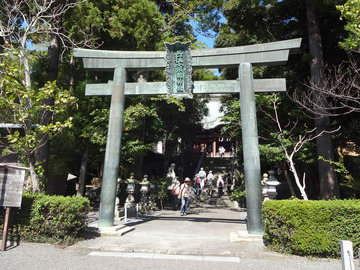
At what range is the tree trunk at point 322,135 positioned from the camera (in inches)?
362

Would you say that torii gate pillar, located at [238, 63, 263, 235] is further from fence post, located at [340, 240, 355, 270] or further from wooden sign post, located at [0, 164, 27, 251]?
wooden sign post, located at [0, 164, 27, 251]

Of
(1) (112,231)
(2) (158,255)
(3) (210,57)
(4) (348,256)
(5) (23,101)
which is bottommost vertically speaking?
(2) (158,255)

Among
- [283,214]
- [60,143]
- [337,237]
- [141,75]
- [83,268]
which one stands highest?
[141,75]

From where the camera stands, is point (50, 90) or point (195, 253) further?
point (50, 90)

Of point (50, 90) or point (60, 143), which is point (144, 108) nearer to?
point (60, 143)

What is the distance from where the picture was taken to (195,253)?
5.49 metres

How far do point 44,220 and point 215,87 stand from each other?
219 inches

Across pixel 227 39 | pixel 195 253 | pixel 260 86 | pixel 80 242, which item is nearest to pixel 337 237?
pixel 195 253

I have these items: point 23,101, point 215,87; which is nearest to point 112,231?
point 23,101

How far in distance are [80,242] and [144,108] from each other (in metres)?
6.83

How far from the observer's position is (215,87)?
779 centimetres

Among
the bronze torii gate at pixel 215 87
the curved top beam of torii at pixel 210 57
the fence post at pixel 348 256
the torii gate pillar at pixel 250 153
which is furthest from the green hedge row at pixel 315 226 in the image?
the curved top beam of torii at pixel 210 57

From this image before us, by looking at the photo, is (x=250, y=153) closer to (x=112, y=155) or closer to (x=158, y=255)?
(x=158, y=255)

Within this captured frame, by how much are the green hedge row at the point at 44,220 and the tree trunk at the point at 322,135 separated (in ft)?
26.4
